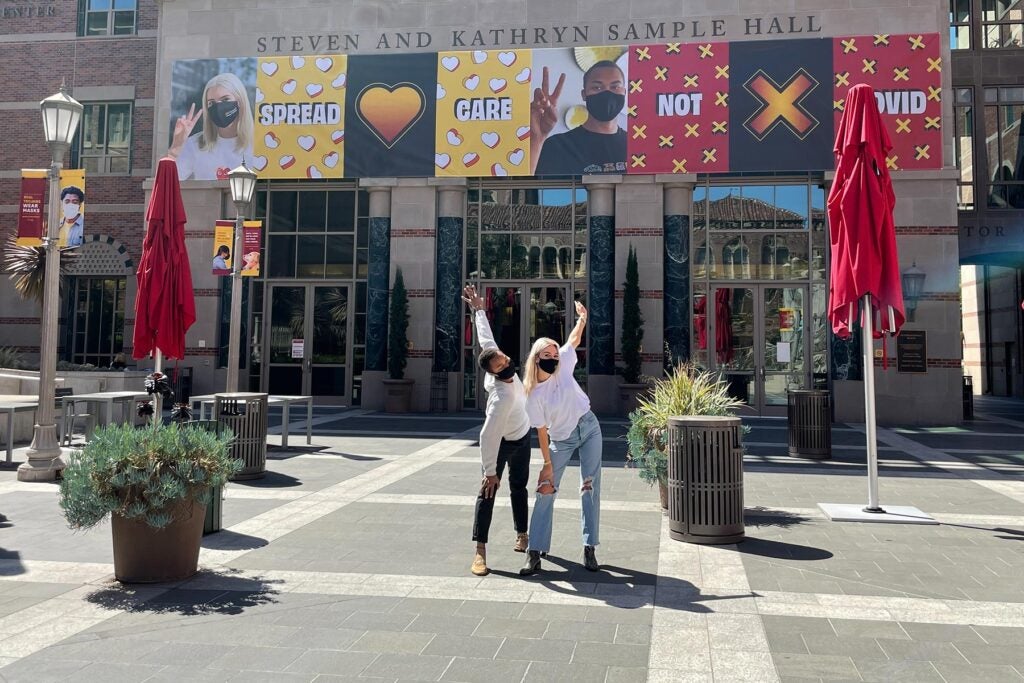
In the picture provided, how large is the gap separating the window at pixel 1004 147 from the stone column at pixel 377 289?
18.7m

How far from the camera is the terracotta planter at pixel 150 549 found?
5.30 metres

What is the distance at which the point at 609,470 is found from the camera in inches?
427

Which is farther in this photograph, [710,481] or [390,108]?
[390,108]

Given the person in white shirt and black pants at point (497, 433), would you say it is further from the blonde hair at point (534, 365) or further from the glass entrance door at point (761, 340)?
the glass entrance door at point (761, 340)

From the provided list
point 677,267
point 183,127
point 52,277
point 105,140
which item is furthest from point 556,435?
point 105,140

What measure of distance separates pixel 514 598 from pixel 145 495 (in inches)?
108

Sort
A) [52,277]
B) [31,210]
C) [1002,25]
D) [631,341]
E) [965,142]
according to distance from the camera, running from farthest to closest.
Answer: [965,142] → [1002,25] → [631,341] → [31,210] → [52,277]

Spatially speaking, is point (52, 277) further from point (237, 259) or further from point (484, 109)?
point (484, 109)

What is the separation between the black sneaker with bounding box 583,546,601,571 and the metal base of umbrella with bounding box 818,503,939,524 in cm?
322

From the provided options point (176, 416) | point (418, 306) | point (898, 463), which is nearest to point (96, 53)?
point (418, 306)

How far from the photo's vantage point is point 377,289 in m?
20.8

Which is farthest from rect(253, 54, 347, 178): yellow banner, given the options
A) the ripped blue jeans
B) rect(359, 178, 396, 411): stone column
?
the ripped blue jeans

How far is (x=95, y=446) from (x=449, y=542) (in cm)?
299

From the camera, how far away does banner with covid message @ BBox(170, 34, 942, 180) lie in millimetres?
18875
